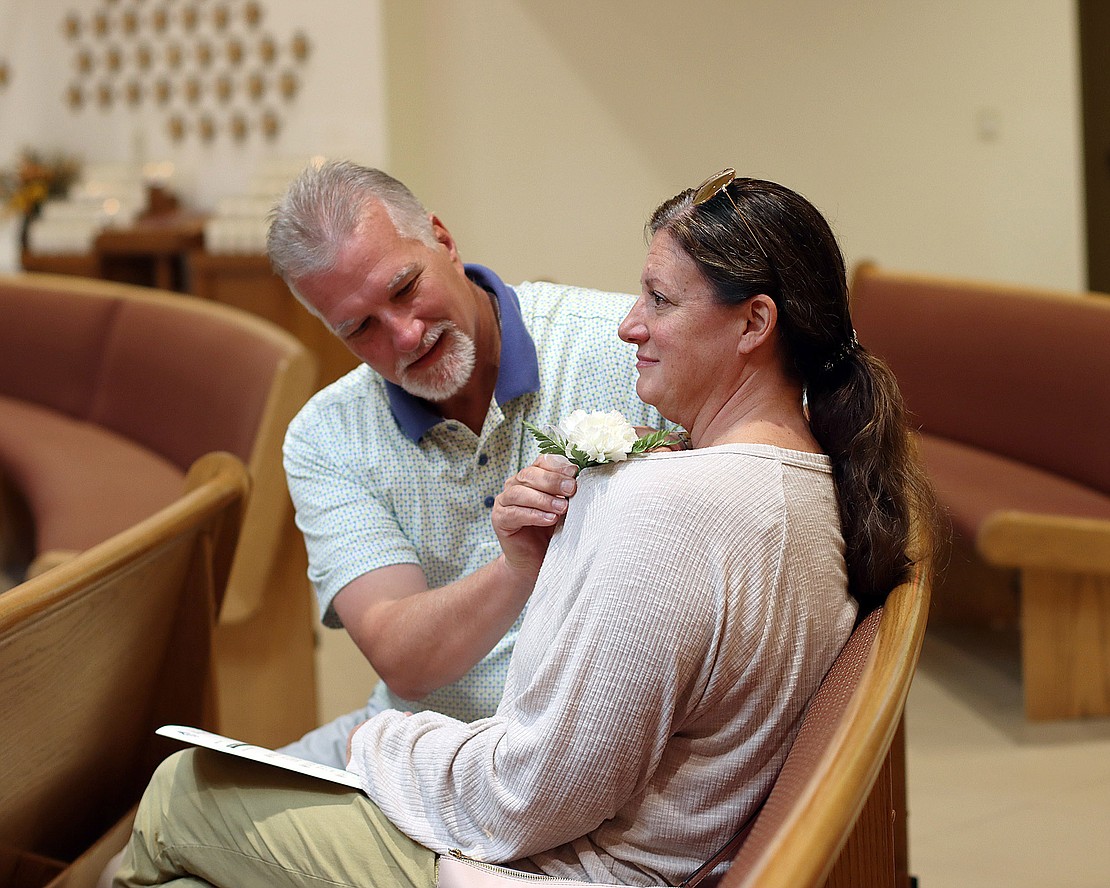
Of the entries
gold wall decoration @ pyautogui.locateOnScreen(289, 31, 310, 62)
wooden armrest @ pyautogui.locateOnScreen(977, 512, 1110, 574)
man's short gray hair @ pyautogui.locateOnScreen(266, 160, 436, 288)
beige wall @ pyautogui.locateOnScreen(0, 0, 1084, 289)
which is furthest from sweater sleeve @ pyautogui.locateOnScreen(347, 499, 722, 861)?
gold wall decoration @ pyautogui.locateOnScreen(289, 31, 310, 62)

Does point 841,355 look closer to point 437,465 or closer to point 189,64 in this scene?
point 437,465

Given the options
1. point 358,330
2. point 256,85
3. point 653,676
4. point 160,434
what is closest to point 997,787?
point 358,330

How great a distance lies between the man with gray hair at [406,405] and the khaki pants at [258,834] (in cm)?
34

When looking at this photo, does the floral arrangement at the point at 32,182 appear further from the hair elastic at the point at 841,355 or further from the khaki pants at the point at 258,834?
the hair elastic at the point at 841,355

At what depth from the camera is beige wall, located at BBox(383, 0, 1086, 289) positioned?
7.01 meters

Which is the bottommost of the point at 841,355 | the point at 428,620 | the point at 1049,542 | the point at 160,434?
the point at 160,434

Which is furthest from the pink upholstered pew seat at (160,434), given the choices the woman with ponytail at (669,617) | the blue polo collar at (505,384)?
the woman with ponytail at (669,617)

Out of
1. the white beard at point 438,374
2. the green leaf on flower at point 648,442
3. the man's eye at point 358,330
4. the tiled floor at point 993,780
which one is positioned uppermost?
the green leaf on flower at point 648,442

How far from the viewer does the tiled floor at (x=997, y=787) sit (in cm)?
282

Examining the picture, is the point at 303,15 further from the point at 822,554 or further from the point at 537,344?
the point at 822,554

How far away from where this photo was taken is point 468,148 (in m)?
7.62

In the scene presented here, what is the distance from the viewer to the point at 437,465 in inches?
82.9

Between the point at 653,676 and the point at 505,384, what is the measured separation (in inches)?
34.8

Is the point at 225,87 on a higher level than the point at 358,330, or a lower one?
lower
